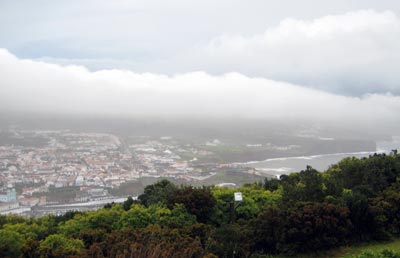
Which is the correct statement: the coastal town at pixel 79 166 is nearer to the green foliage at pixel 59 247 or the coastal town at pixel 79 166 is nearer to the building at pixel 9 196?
the building at pixel 9 196

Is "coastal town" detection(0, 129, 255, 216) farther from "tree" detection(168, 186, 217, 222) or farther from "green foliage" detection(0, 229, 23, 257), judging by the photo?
"green foliage" detection(0, 229, 23, 257)

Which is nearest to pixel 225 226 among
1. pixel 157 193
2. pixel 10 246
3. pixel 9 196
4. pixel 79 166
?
pixel 10 246

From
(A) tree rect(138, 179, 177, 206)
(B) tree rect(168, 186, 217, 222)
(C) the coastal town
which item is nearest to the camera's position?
(B) tree rect(168, 186, 217, 222)

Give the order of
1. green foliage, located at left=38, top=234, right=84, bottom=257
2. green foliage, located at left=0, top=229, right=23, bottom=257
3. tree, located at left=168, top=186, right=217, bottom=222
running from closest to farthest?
green foliage, located at left=38, top=234, right=84, bottom=257 → green foliage, located at left=0, top=229, right=23, bottom=257 → tree, located at left=168, top=186, right=217, bottom=222

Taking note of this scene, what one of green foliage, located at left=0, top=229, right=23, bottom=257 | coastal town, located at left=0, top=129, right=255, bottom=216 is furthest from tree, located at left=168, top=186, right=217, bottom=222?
coastal town, located at left=0, top=129, right=255, bottom=216

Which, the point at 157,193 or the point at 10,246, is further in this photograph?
the point at 157,193

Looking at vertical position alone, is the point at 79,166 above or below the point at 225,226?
below

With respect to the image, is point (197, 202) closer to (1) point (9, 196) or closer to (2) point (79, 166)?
(1) point (9, 196)

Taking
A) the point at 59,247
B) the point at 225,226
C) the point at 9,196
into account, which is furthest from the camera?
the point at 9,196
